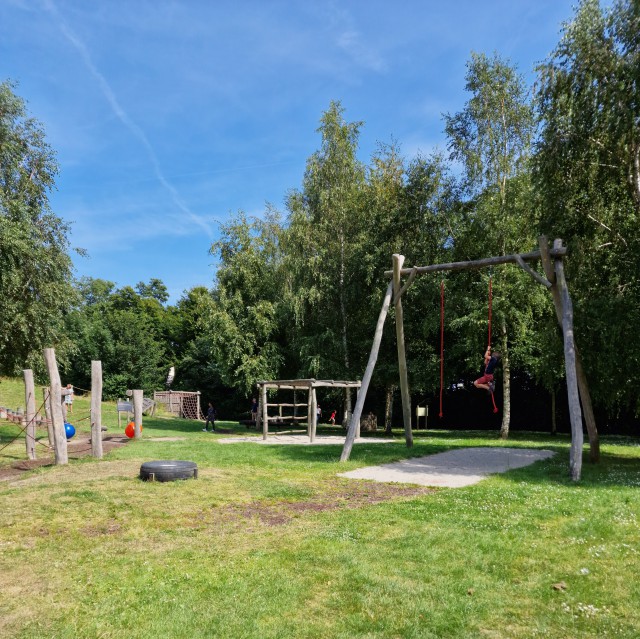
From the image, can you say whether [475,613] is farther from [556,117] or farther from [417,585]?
[556,117]

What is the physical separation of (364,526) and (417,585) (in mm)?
1867

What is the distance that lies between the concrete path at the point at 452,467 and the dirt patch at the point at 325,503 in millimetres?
793

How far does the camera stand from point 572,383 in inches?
406

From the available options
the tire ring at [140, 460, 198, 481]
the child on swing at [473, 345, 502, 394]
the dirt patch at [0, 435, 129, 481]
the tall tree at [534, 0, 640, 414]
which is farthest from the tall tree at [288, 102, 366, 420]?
the tire ring at [140, 460, 198, 481]

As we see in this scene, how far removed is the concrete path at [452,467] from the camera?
995 centimetres

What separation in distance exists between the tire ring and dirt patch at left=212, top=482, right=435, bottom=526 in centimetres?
214

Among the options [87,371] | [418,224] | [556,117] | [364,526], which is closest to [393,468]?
[364,526]

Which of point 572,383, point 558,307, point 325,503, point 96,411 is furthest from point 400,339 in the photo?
point 96,411

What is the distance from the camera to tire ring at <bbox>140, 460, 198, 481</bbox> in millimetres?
9508

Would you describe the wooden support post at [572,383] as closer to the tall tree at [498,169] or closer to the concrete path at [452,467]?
the concrete path at [452,467]

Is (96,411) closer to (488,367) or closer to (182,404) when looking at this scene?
(488,367)

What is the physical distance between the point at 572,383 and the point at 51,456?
12.6 metres

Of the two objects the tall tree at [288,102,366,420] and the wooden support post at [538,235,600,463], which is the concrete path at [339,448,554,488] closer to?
the wooden support post at [538,235,600,463]

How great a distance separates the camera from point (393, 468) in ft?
37.7
